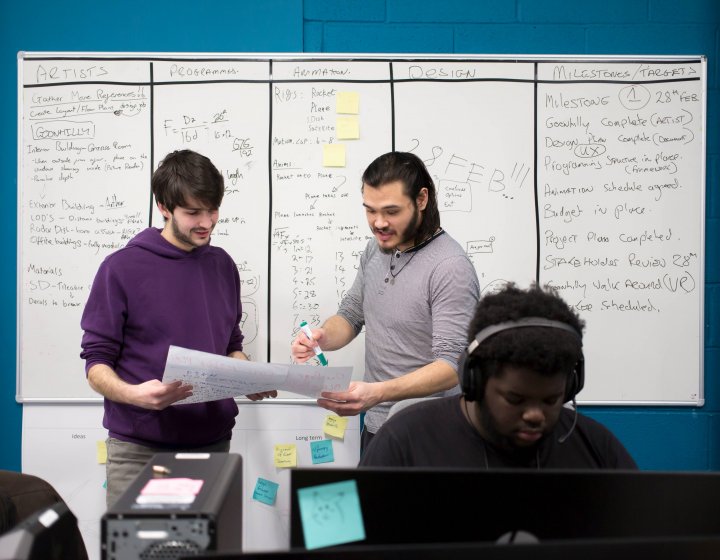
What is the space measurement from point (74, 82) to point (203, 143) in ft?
1.70

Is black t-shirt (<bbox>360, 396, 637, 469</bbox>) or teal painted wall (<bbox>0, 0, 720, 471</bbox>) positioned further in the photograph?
teal painted wall (<bbox>0, 0, 720, 471</bbox>)

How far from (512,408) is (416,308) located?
0.77m

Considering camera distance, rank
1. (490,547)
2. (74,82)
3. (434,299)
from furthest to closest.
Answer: (74,82)
(434,299)
(490,547)

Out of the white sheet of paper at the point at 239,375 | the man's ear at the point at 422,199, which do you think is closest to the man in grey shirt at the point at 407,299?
the man's ear at the point at 422,199

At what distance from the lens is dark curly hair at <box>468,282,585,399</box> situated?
1126 mm

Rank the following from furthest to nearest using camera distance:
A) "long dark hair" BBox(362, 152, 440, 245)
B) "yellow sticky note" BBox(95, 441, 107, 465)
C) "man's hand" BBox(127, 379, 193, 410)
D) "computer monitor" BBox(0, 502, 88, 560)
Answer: "yellow sticky note" BBox(95, 441, 107, 465) < "long dark hair" BBox(362, 152, 440, 245) < "man's hand" BBox(127, 379, 193, 410) < "computer monitor" BBox(0, 502, 88, 560)

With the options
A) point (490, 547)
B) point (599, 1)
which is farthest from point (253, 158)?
point (490, 547)

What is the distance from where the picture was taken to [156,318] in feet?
6.09

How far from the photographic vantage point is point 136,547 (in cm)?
77

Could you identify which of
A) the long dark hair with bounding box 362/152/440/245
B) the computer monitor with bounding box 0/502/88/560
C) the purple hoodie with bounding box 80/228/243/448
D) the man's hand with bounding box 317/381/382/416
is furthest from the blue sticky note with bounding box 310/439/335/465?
the computer monitor with bounding box 0/502/88/560

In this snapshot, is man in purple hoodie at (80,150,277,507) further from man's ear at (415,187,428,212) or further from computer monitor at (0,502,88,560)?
computer monitor at (0,502,88,560)

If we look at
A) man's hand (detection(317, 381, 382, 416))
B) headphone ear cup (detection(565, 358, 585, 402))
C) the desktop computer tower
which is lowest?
man's hand (detection(317, 381, 382, 416))

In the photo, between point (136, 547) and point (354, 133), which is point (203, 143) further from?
point (136, 547)

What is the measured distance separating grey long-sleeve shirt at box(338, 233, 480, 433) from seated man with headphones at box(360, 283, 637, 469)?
19.7 inches
